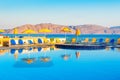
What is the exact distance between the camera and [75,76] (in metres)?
10.5

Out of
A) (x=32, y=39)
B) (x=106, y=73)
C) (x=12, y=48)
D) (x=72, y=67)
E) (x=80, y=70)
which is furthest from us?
(x=32, y=39)

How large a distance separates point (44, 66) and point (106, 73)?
3553mm

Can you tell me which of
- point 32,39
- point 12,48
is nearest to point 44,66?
point 12,48

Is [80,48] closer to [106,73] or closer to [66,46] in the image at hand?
[66,46]

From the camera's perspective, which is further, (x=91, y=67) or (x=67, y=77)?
(x=91, y=67)

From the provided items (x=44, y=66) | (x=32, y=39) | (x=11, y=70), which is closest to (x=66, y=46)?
(x=32, y=39)

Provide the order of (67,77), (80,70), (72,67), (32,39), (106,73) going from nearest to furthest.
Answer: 1. (67,77)
2. (106,73)
3. (80,70)
4. (72,67)
5. (32,39)

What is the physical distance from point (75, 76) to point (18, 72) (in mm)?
2833

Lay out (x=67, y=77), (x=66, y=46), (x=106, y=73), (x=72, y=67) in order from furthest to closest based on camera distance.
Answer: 1. (x=66, y=46)
2. (x=72, y=67)
3. (x=106, y=73)
4. (x=67, y=77)

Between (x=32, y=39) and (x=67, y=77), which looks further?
(x=32, y=39)

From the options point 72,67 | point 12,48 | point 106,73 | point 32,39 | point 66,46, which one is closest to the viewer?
point 106,73

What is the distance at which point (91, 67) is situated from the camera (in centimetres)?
1270

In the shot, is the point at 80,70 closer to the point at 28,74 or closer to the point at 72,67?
the point at 72,67

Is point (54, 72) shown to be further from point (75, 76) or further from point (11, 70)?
point (11, 70)
